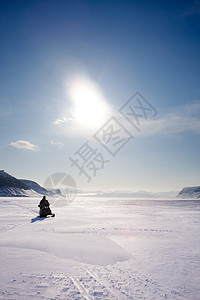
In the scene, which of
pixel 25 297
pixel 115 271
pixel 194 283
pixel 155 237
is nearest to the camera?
pixel 25 297

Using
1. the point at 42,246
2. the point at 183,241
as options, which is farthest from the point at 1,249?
the point at 183,241

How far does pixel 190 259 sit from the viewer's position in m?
6.06

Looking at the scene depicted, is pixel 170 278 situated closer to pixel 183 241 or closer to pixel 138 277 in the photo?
pixel 138 277

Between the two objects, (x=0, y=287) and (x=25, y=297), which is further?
(x=0, y=287)

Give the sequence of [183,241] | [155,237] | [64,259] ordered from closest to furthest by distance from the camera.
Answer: [64,259] → [183,241] → [155,237]

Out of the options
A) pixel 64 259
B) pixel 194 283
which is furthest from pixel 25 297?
pixel 194 283

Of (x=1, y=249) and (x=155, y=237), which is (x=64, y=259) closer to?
(x=1, y=249)

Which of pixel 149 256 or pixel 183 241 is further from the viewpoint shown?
pixel 183 241

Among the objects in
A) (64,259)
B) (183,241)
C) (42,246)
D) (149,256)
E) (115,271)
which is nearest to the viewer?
(115,271)

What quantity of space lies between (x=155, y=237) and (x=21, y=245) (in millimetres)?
6037

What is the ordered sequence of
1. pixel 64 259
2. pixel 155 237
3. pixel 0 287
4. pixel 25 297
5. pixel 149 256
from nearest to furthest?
pixel 25 297, pixel 0 287, pixel 64 259, pixel 149 256, pixel 155 237

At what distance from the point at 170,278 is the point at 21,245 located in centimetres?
527

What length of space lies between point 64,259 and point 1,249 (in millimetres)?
2433

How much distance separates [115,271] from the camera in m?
5.04
